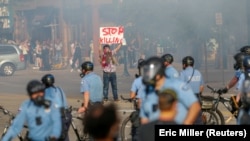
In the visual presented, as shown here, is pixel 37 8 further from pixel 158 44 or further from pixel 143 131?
pixel 143 131

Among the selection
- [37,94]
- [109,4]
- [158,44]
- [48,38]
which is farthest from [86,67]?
[48,38]

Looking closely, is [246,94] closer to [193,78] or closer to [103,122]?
[103,122]

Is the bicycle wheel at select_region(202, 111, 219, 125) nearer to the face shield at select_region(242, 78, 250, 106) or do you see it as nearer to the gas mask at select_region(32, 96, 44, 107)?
the gas mask at select_region(32, 96, 44, 107)

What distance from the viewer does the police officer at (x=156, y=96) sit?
6.54m

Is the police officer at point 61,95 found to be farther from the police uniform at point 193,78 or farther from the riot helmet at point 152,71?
the riot helmet at point 152,71

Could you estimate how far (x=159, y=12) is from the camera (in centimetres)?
2778

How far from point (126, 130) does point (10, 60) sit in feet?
66.5

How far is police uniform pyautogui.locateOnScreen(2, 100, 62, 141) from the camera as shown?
7.44 metres

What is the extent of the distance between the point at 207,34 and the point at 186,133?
68.1 ft

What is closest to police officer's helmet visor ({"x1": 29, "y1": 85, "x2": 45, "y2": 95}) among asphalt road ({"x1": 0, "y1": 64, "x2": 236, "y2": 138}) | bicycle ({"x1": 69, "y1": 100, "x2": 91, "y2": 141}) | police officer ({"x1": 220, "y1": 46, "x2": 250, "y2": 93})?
bicycle ({"x1": 69, "y1": 100, "x2": 91, "y2": 141})

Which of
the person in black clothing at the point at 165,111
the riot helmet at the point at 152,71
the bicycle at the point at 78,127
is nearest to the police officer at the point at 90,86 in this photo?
the bicycle at the point at 78,127

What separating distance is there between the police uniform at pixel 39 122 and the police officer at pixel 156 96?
112 centimetres

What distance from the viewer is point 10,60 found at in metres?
31.1

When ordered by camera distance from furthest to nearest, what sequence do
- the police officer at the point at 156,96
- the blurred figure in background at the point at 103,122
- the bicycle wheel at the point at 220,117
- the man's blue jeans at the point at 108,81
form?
the man's blue jeans at the point at 108,81 → the bicycle wheel at the point at 220,117 → the police officer at the point at 156,96 → the blurred figure in background at the point at 103,122
